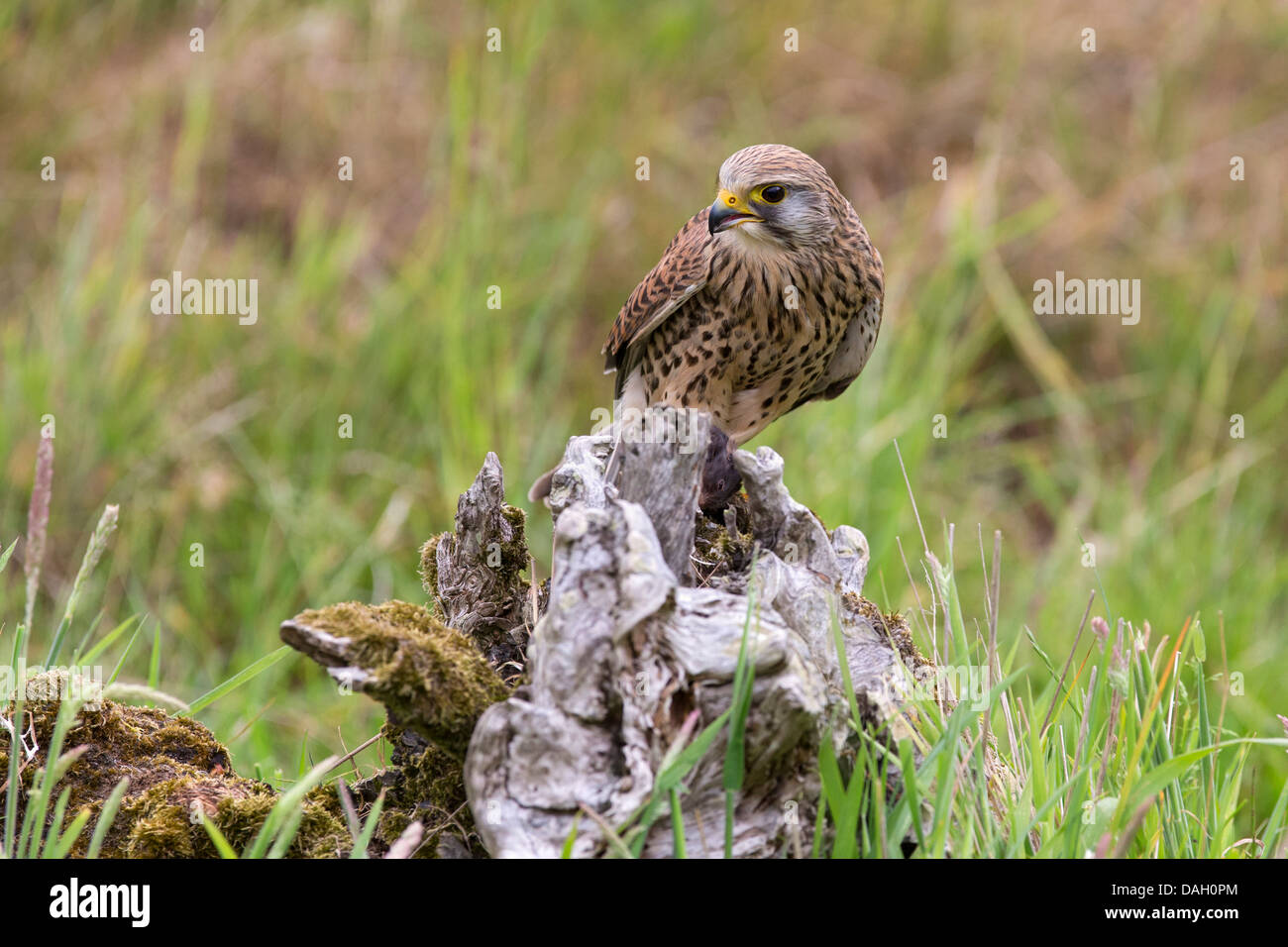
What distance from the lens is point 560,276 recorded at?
6352 millimetres

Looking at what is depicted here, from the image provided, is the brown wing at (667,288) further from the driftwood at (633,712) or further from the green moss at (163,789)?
the green moss at (163,789)

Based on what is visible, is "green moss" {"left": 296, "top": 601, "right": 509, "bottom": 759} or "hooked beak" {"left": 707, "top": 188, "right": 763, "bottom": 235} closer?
"green moss" {"left": 296, "top": 601, "right": 509, "bottom": 759}

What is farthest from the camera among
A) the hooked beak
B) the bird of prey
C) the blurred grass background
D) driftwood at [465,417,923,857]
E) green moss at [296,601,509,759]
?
the blurred grass background

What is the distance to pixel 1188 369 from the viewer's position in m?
6.89

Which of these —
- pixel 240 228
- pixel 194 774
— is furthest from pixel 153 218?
pixel 194 774

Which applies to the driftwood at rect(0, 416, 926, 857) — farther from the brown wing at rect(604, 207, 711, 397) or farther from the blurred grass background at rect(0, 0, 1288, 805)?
the blurred grass background at rect(0, 0, 1288, 805)

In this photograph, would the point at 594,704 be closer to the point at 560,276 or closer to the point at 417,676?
the point at 417,676

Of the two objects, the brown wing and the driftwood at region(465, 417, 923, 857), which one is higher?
the brown wing

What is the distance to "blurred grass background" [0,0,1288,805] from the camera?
17.7 feet

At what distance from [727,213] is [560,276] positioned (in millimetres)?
2945

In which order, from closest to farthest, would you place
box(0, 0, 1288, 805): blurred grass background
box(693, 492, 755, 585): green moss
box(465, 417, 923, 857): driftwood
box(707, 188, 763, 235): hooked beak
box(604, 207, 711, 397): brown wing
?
box(465, 417, 923, 857): driftwood → box(693, 492, 755, 585): green moss → box(707, 188, 763, 235): hooked beak → box(604, 207, 711, 397): brown wing → box(0, 0, 1288, 805): blurred grass background

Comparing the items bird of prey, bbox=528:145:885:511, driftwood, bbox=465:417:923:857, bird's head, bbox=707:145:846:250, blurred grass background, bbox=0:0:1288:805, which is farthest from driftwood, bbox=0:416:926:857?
blurred grass background, bbox=0:0:1288:805
